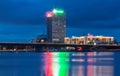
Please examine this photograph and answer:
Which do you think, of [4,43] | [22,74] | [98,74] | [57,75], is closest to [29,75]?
[22,74]

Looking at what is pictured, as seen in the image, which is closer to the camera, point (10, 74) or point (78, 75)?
point (78, 75)

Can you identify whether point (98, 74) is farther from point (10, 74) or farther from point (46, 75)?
point (10, 74)

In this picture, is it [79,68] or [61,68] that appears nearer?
[61,68]

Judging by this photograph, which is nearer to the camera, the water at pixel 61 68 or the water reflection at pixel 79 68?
the water reflection at pixel 79 68

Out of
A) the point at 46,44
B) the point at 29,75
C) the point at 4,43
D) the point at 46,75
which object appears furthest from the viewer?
the point at 46,44

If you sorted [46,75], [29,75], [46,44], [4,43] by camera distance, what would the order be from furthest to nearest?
[46,44]
[4,43]
[29,75]
[46,75]

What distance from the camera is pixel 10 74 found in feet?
184

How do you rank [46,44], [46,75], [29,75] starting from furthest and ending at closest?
[46,44]
[29,75]
[46,75]

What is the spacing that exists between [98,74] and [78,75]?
2.54 metres

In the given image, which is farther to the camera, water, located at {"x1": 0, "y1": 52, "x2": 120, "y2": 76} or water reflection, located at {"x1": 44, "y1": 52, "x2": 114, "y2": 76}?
water, located at {"x1": 0, "y1": 52, "x2": 120, "y2": 76}

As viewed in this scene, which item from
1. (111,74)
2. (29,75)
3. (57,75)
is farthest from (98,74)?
(29,75)

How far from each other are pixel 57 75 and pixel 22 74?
5860 millimetres

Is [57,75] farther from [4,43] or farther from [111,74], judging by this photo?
[4,43]

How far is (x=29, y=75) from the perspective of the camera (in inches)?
2167
